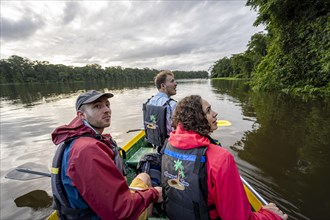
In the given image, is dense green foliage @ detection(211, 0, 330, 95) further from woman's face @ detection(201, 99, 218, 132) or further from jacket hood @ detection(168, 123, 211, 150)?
jacket hood @ detection(168, 123, 211, 150)

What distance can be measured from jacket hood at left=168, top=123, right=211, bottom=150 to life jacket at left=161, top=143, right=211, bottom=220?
0.12 feet

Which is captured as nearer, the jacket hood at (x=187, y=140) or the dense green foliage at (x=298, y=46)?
the jacket hood at (x=187, y=140)

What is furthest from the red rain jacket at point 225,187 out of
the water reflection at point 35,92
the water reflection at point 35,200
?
the water reflection at point 35,92

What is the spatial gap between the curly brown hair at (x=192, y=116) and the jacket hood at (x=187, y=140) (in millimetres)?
49

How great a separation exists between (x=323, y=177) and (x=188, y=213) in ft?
15.2

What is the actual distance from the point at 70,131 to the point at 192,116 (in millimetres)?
1081

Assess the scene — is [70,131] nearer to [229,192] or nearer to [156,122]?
[229,192]

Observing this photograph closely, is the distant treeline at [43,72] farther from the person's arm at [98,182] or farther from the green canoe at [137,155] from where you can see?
the person's arm at [98,182]

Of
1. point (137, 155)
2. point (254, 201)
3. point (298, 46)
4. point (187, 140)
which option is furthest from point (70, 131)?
point (298, 46)

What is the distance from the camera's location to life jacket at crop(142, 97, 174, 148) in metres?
3.55

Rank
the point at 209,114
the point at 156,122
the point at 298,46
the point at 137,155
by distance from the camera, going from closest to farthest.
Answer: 1. the point at 209,114
2. the point at 156,122
3. the point at 137,155
4. the point at 298,46

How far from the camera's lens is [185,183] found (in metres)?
1.65

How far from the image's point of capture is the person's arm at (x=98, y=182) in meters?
1.36

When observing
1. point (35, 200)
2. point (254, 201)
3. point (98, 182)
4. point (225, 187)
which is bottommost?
point (35, 200)
